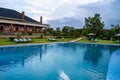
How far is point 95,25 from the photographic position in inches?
1752

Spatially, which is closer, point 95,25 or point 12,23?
point 12,23

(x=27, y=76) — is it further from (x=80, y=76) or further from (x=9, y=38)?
(x=9, y=38)

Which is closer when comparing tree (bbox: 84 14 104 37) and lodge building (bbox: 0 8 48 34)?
lodge building (bbox: 0 8 48 34)

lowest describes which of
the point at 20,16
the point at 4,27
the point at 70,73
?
the point at 70,73

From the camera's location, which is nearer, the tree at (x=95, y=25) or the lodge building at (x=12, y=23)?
the lodge building at (x=12, y=23)

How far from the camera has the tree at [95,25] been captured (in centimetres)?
4303

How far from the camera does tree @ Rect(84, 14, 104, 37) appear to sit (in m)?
43.0

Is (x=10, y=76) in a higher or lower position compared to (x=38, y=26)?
lower

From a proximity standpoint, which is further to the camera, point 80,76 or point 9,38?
point 9,38

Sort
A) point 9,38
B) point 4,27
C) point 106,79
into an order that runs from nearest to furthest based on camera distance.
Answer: point 106,79 → point 9,38 → point 4,27

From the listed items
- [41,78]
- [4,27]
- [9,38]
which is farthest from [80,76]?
[4,27]

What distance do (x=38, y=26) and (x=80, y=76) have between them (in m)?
30.5

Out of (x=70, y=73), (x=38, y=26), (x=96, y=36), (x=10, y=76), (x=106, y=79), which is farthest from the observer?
(x=96, y=36)

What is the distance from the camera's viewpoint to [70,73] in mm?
10016
